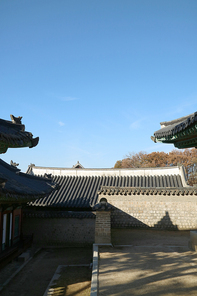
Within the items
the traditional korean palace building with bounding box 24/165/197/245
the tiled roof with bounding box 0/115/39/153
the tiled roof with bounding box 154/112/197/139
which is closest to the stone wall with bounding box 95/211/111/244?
the traditional korean palace building with bounding box 24/165/197/245

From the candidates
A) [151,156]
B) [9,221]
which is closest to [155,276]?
[9,221]

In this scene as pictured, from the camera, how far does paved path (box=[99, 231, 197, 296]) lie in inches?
203

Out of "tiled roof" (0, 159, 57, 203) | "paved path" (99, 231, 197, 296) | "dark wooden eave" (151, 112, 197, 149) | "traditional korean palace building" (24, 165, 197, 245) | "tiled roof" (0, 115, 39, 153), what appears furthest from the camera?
"traditional korean palace building" (24, 165, 197, 245)

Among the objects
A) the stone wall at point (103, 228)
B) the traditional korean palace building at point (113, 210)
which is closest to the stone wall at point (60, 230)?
the traditional korean palace building at point (113, 210)

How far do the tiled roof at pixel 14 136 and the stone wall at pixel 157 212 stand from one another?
455 inches

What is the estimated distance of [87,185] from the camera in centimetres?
1834

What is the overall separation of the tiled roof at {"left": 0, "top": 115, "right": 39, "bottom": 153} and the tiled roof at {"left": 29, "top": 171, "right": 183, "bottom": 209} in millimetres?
10529

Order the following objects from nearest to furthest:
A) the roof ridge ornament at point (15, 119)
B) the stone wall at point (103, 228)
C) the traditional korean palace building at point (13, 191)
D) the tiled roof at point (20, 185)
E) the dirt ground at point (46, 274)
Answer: the traditional korean palace building at point (13, 191), the roof ridge ornament at point (15, 119), the tiled roof at point (20, 185), the dirt ground at point (46, 274), the stone wall at point (103, 228)

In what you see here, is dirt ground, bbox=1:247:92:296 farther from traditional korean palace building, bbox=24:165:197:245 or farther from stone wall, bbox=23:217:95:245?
traditional korean palace building, bbox=24:165:197:245

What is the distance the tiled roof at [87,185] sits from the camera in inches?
607

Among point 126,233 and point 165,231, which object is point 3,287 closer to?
point 126,233

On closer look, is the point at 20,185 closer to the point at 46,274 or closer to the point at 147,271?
the point at 46,274

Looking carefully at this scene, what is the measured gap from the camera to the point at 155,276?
598cm

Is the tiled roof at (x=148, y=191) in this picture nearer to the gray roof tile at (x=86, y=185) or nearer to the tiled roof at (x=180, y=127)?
the gray roof tile at (x=86, y=185)
